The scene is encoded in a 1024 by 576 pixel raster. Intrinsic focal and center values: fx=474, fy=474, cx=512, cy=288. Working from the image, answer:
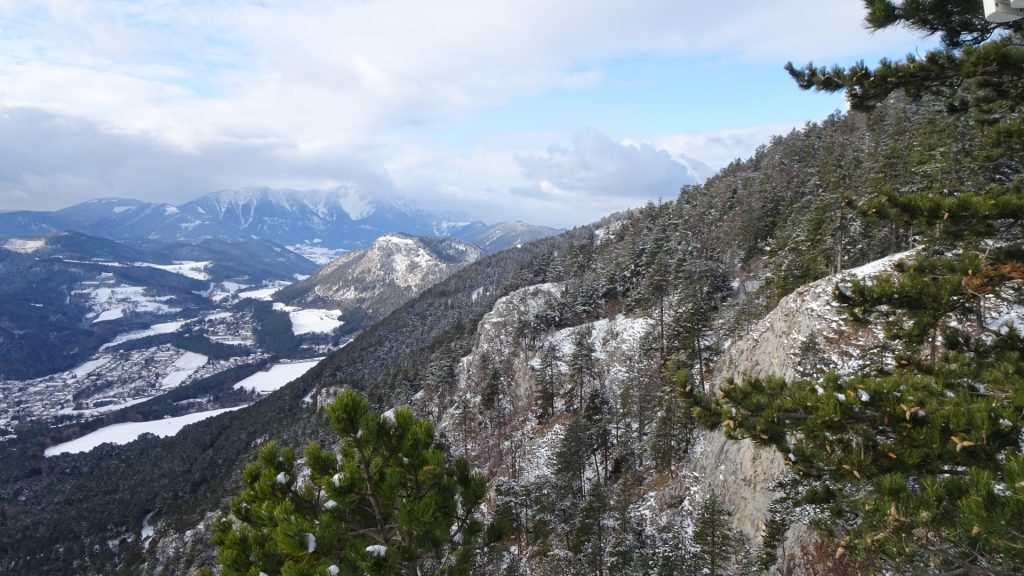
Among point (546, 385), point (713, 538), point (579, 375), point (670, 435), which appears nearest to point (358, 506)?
point (713, 538)

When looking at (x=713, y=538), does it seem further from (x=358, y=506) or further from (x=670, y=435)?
(x=358, y=506)

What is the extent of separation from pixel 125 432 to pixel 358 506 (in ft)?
729

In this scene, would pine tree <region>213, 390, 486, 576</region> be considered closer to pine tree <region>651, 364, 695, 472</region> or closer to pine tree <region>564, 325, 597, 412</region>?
pine tree <region>651, 364, 695, 472</region>

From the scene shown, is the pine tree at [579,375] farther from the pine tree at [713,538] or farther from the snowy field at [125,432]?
the snowy field at [125,432]

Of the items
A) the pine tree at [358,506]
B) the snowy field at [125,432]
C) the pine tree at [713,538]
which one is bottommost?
the snowy field at [125,432]

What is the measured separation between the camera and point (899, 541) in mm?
5031

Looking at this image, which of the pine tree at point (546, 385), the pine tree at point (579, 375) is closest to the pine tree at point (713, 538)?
the pine tree at point (579, 375)

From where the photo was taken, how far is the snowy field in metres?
162

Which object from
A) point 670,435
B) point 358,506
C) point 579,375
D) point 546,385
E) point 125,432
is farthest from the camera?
point 125,432

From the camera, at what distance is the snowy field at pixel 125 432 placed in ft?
530

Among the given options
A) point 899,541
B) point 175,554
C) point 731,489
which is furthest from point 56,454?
point 899,541

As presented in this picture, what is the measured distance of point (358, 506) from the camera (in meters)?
7.41

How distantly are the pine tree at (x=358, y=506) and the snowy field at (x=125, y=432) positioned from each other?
637 feet

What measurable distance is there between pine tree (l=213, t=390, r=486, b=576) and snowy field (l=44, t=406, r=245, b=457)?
194 meters
